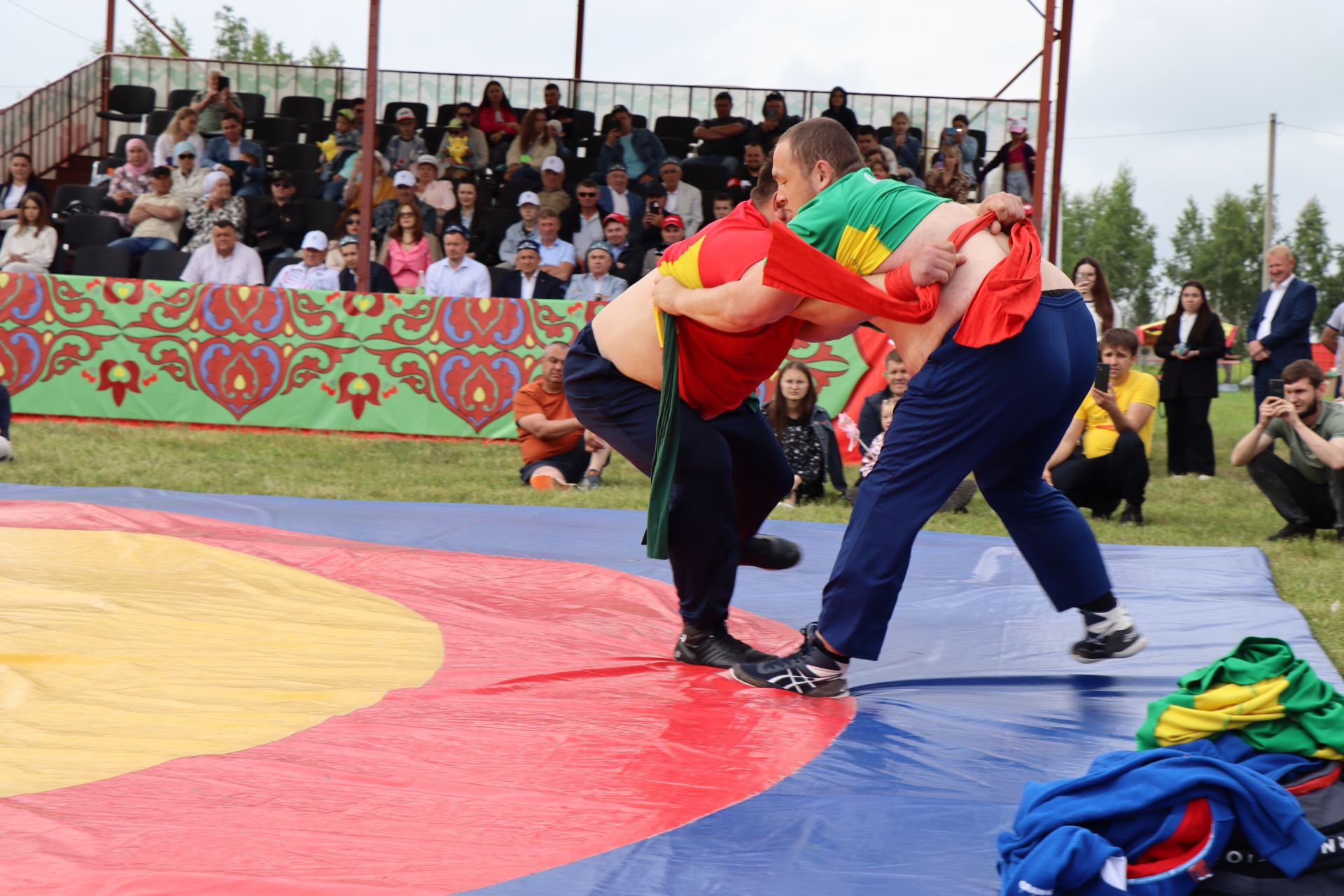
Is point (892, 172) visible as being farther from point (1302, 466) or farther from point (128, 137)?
point (128, 137)

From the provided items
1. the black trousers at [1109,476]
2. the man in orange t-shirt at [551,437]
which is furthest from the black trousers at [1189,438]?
the man in orange t-shirt at [551,437]

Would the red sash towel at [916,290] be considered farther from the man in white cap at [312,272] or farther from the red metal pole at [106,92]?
the red metal pole at [106,92]

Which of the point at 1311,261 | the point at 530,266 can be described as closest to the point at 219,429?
the point at 530,266

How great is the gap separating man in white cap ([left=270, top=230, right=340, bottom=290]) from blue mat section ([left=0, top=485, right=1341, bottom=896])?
4108 mm

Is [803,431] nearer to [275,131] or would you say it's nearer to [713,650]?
[713,650]

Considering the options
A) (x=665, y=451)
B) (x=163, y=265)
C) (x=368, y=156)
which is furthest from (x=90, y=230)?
(x=665, y=451)

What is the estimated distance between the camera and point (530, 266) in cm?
941

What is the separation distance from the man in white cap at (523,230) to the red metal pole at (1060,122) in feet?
13.1

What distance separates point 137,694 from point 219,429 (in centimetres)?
650

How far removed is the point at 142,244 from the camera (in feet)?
34.6

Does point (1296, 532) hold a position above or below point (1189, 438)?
below

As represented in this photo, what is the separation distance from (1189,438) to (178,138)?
926 cm

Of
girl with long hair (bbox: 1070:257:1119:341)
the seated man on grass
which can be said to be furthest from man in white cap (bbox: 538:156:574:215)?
the seated man on grass

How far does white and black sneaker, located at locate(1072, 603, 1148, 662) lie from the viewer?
10.2ft
